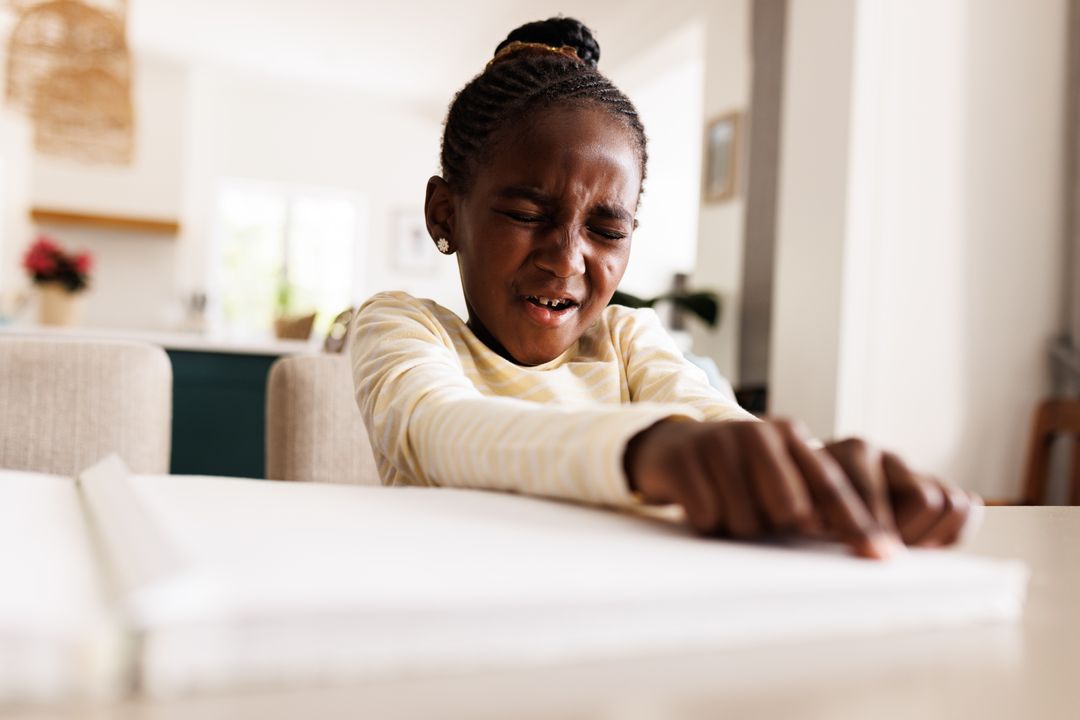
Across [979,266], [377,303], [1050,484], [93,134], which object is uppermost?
[93,134]

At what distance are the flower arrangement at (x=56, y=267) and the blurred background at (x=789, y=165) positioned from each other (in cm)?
1

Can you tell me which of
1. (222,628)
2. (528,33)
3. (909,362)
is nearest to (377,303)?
(528,33)

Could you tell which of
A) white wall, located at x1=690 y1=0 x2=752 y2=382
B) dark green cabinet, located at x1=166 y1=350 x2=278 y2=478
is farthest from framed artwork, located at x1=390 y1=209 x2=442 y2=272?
dark green cabinet, located at x1=166 y1=350 x2=278 y2=478

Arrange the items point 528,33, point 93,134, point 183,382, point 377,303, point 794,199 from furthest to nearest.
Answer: point 93,134, point 794,199, point 183,382, point 528,33, point 377,303

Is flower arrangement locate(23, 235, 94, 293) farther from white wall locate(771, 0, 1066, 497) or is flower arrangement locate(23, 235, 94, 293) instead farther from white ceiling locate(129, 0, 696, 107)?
white ceiling locate(129, 0, 696, 107)

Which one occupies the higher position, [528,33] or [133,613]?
[528,33]

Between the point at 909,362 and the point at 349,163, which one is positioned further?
the point at 349,163

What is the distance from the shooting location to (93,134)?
431cm

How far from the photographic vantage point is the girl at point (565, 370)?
0.30 m

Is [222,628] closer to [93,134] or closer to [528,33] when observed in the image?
[528,33]

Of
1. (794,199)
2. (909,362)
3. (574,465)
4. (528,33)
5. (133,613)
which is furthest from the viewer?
(794,199)

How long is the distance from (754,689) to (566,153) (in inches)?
22.9

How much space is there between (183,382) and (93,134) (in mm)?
2708

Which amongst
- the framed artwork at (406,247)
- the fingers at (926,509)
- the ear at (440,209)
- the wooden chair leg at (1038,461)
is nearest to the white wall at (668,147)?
the wooden chair leg at (1038,461)
